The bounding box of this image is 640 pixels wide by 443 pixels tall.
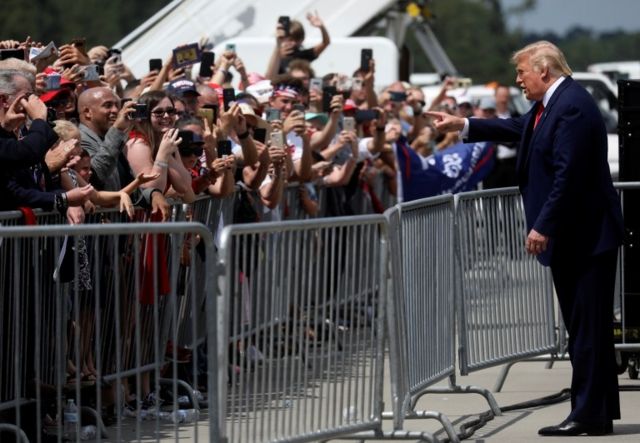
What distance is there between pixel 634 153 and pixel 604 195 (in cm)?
202

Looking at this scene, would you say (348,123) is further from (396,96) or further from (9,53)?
(9,53)

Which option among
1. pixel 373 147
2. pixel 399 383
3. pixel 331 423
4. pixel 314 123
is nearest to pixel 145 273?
pixel 331 423

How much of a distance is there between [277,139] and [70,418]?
4.16 meters

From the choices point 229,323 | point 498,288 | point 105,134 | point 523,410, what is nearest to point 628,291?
point 498,288

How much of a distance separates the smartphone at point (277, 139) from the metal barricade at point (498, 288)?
1.72 m

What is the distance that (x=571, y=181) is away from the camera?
31.4 feet

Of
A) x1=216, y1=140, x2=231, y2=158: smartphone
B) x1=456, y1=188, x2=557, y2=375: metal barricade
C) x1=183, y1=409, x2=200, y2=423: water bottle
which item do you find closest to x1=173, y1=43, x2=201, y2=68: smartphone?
x1=216, y1=140, x2=231, y2=158: smartphone

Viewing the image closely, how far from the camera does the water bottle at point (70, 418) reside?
27.6 ft

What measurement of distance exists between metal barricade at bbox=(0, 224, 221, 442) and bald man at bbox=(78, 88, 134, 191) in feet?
4.85

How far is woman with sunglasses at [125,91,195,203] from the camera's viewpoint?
33.4 feet

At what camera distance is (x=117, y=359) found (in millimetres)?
7621

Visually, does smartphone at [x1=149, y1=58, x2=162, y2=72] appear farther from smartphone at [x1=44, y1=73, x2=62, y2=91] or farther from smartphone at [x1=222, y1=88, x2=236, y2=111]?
smartphone at [x1=44, y1=73, x2=62, y2=91]

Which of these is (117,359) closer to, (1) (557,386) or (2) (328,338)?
(2) (328,338)

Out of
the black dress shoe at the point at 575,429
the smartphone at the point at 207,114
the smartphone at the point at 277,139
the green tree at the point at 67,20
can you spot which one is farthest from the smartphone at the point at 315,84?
the green tree at the point at 67,20
